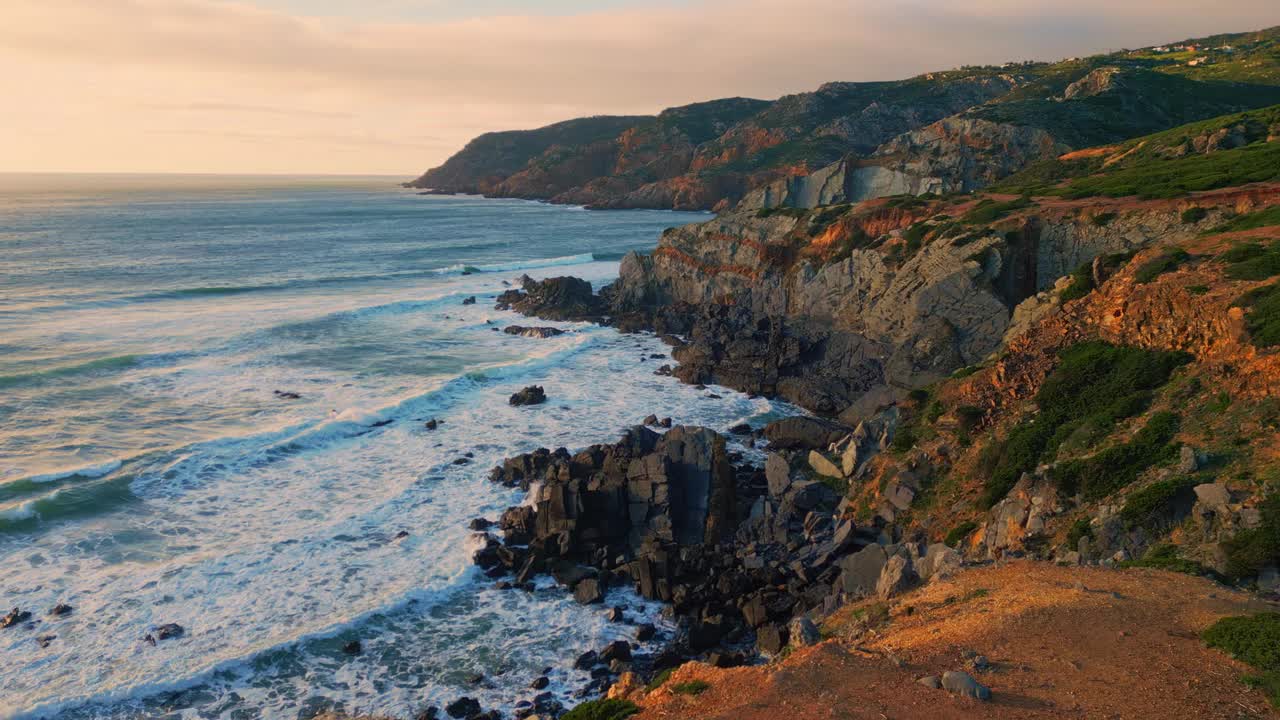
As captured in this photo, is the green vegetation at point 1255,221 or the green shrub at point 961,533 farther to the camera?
the green vegetation at point 1255,221

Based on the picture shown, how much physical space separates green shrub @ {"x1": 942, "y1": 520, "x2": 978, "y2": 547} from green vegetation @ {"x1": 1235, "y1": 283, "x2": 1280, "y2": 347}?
332 inches

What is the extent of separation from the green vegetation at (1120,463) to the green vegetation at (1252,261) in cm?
643

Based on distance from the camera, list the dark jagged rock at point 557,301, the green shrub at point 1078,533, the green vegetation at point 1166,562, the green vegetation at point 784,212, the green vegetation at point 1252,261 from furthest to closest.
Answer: the dark jagged rock at point 557,301 < the green vegetation at point 784,212 < the green vegetation at point 1252,261 < the green shrub at point 1078,533 < the green vegetation at point 1166,562

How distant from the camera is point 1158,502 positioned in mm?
17078

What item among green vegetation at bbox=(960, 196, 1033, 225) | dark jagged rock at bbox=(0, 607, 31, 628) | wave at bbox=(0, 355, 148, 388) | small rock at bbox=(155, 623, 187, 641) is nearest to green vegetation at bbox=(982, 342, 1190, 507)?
green vegetation at bbox=(960, 196, 1033, 225)

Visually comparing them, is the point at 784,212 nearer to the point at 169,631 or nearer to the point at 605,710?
A: the point at 169,631

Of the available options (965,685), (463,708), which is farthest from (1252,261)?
(463,708)

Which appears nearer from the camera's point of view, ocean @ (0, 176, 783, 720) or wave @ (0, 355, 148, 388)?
ocean @ (0, 176, 783, 720)

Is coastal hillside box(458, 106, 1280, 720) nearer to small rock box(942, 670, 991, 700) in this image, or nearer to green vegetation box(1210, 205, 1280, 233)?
small rock box(942, 670, 991, 700)

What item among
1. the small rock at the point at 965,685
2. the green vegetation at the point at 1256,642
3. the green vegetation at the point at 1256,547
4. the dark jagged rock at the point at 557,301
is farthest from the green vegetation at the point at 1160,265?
the dark jagged rock at the point at 557,301

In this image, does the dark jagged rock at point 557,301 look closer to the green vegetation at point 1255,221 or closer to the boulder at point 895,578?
the green vegetation at point 1255,221

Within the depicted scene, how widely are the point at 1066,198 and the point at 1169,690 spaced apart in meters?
37.4

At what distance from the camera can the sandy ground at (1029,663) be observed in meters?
11.3

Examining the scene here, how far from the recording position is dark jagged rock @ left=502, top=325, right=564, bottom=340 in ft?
184
